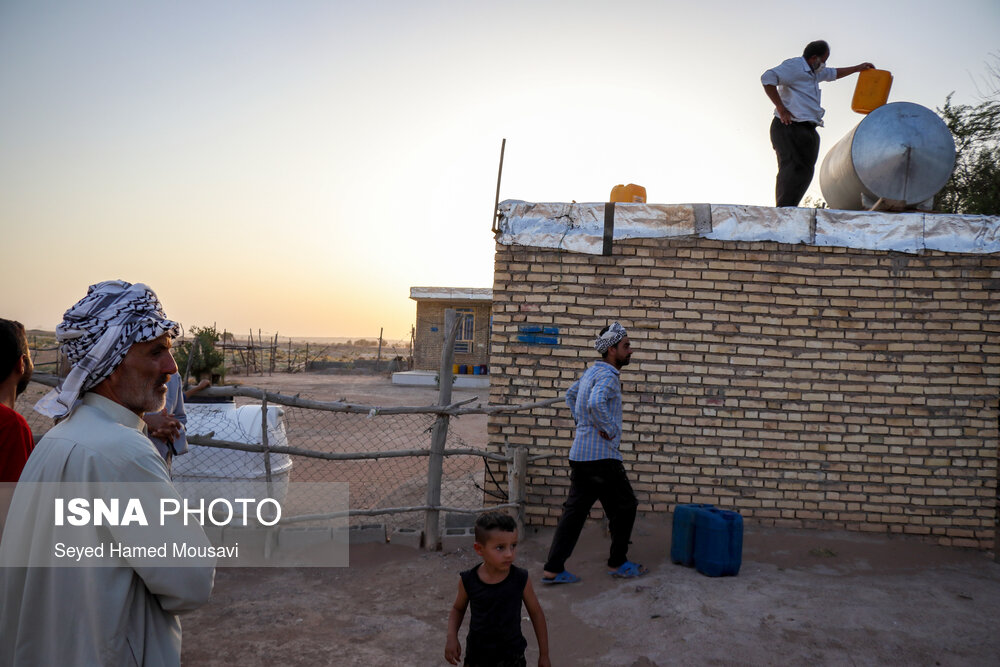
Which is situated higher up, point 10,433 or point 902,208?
point 902,208

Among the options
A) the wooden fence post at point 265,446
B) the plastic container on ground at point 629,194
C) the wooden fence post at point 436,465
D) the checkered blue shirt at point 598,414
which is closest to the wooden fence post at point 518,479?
the wooden fence post at point 436,465

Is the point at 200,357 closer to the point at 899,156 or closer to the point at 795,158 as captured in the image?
the point at 795,158

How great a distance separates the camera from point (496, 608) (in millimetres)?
2914

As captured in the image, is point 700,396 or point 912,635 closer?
point 912,635

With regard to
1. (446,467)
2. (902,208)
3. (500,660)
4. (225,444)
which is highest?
(902,208)

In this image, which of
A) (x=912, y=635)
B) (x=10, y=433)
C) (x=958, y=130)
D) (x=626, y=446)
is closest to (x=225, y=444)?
(x=10, y=433)

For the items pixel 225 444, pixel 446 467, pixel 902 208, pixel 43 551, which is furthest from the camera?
pixel 446 467

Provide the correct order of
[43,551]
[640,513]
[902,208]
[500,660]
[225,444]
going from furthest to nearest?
1. [902,208]
2. [640,513]
3. [225,444]
4. [500,660]
5. [43,551]

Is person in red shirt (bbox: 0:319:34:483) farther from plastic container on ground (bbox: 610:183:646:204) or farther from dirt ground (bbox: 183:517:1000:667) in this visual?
plastic container on ground (bbox: 610:183:646:204)

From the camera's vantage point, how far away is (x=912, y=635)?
3.99 meters

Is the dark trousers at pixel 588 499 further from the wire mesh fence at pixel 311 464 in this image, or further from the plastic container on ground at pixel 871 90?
the plastic container on ground at pixel 871 90

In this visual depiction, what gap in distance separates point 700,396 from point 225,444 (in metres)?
4.07

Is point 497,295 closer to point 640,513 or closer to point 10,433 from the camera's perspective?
point 640,513

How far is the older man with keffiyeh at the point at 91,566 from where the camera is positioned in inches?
63.5
